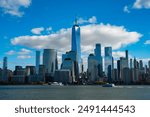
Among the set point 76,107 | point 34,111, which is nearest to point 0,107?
point 34,111

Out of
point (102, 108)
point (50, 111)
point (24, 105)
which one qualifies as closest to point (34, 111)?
point (50, 111)

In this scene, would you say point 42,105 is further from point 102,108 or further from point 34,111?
point 102,108

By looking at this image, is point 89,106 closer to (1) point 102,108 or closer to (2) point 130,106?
(1) point 102,108

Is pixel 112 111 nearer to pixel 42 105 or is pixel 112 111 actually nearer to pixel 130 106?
pixel 130 106

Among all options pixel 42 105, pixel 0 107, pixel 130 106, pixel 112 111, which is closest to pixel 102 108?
pixel 112 111

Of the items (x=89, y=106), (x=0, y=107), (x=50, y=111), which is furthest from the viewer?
(x=0, y=107)

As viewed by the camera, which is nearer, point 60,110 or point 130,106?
point 60,110

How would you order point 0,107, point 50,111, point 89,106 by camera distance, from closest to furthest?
point 50,111
point 89,106
point 0,107

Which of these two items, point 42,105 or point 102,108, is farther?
point 42,105
